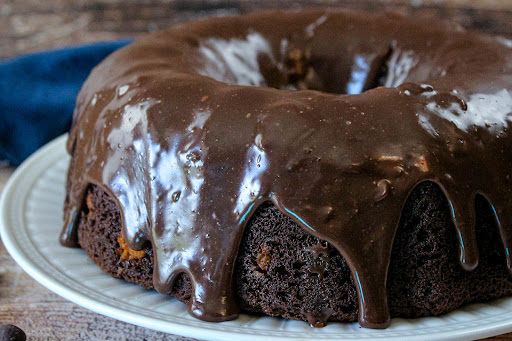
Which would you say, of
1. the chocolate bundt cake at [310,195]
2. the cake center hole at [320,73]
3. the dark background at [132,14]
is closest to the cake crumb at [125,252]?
the chocolate bundt cake at [310,195]

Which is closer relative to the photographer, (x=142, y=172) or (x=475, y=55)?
(x=142, y=172)

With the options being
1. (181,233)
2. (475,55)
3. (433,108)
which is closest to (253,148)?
(181,233)

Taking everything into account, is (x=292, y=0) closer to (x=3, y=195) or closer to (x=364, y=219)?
(x=3, y=195)

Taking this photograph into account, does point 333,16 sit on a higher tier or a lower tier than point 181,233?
higher

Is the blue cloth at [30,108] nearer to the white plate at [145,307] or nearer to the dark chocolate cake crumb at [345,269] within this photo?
the white plate at [145,307]

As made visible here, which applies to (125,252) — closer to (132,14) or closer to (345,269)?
(345,269)

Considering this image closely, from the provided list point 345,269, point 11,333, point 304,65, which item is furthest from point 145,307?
point 304,65

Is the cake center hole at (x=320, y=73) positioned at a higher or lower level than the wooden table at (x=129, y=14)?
higher
